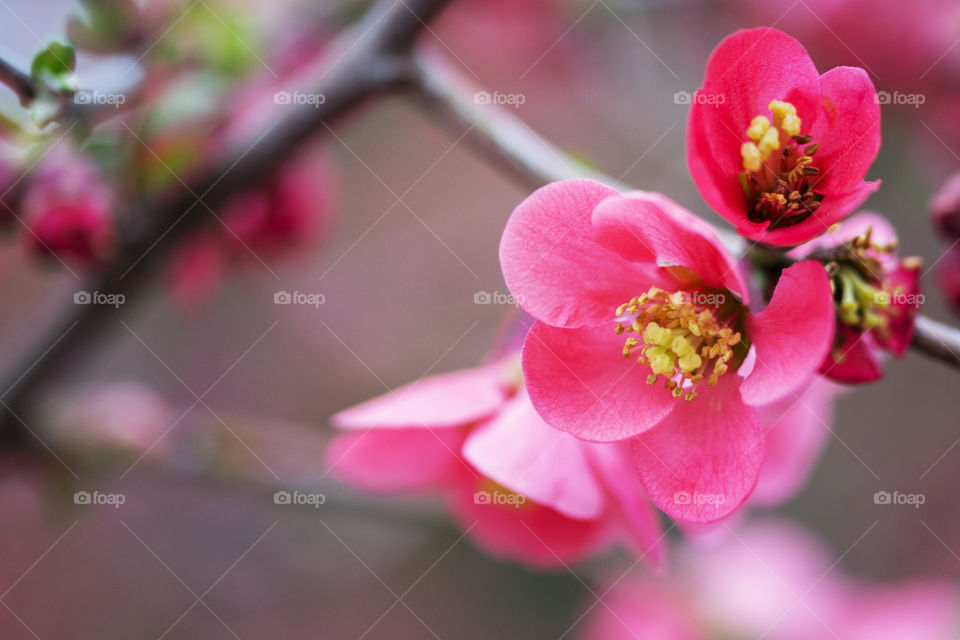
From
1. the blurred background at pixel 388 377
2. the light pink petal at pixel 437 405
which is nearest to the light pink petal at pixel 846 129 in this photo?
the light pink petal at pixel 437 405

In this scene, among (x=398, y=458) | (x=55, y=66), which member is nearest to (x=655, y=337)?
(x=398, y=458)

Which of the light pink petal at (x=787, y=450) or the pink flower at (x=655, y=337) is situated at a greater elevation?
the pink flower at (x=655, y=337)

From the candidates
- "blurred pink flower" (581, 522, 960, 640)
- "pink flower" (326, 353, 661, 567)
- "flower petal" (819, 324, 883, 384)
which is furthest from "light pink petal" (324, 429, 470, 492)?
"blurred pink flower" (581, 522, 960, 640)

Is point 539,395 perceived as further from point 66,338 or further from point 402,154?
point 402,154

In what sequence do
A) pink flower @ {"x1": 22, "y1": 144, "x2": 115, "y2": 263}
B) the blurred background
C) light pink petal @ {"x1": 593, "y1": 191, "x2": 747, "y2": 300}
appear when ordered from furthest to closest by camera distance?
the blurred background → pink flower @ {"x1": 22, "y1": 144, "x2": 115, "y2": 263} → light pink petal @ {"x1": 593, "y1": 191, "x2": 747, "y2": 300}

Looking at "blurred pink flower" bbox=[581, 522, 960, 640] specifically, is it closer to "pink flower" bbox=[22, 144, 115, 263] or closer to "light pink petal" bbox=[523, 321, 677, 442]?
"light pink petal" bbox=[523, 321, 677, 442]

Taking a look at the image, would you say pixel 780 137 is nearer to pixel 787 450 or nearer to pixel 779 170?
pixel 779 170

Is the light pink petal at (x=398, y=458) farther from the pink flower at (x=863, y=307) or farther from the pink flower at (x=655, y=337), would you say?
the pink flower at (x=863, y=307)
